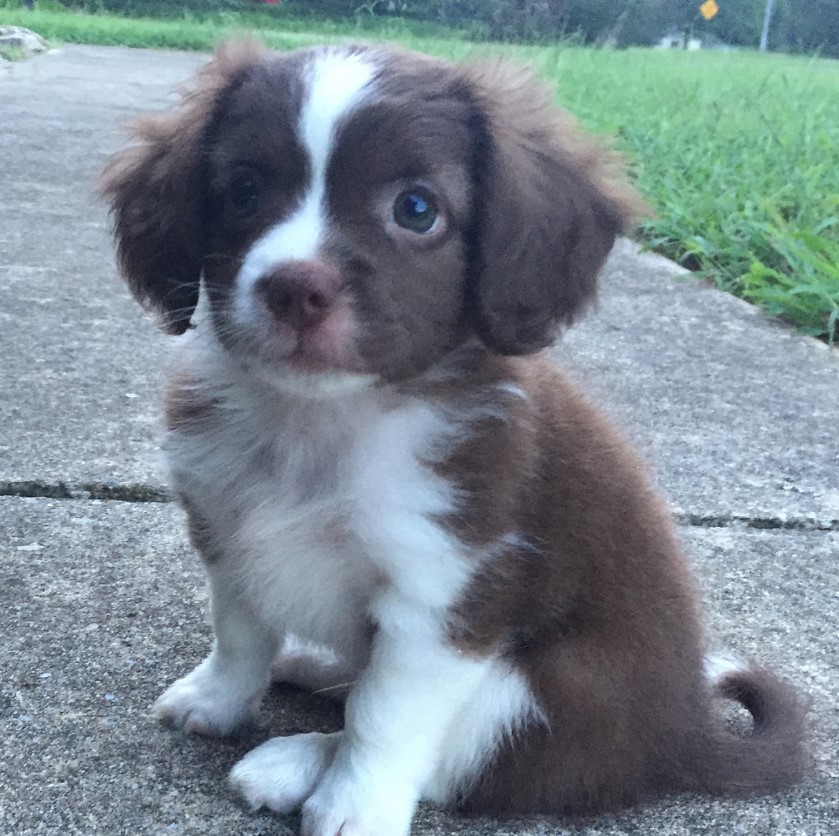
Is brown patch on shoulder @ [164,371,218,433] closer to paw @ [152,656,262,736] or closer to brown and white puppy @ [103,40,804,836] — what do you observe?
brown and white puppy @ [103,40,804,836]

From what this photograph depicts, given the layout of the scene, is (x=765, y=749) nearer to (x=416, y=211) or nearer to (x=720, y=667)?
(x=720, y=667)

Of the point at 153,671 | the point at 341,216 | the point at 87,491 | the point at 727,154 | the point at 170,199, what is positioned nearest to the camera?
the point at 341,216

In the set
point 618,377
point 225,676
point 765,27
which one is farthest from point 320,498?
point 765,27

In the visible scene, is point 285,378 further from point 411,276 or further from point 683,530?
point 683,530

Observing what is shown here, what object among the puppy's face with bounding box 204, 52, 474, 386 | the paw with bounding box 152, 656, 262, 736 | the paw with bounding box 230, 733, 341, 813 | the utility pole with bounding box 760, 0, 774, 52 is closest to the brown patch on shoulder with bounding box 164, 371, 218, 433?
the puppy's face with bounding box 204, 52, 474, 386

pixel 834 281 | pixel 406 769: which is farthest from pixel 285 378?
pixel 834 281

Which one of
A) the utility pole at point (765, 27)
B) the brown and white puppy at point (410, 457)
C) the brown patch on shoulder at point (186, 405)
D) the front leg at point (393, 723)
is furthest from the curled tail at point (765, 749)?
the utility pole at point (765, 27)
